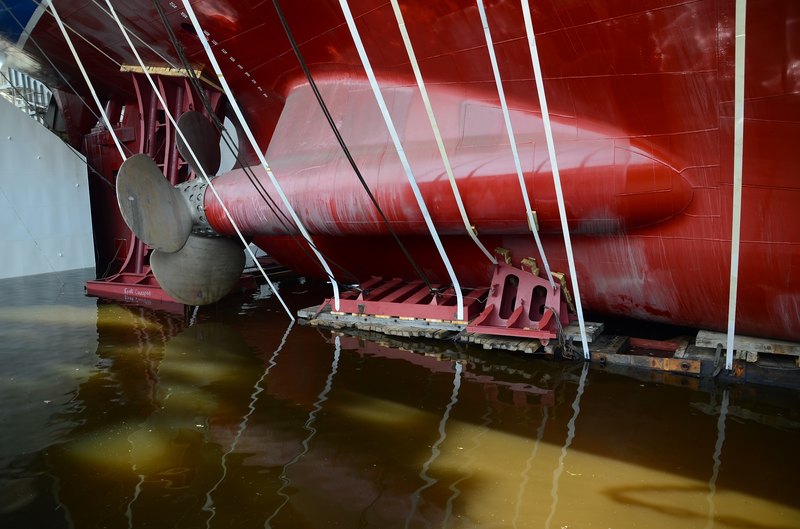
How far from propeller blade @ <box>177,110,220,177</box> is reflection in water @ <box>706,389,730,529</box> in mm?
6284

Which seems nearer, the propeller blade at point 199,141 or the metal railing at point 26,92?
the propeller blade at point 199,141

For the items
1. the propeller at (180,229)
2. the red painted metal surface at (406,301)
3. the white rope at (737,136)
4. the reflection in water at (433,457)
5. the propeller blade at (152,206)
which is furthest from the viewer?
the propeller at (180,229)

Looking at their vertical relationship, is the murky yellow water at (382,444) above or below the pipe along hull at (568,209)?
below

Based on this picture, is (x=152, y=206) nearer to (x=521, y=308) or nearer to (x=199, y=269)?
(x=199, y=269)

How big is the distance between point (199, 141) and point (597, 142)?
5.27 m

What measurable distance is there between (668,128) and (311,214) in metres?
3.17

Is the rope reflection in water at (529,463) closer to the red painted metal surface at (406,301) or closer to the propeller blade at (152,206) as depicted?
the red painted metal surface at (406,301)

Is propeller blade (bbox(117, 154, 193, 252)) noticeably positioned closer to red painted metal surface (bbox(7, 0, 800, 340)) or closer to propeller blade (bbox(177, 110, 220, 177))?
propeller blade (bbox(177, 110, 220, 177))

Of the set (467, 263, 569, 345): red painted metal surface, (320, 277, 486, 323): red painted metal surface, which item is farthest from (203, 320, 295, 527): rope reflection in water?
(467, 263, 569, 345): red painted metal surface

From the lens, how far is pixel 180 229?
705 centimetres

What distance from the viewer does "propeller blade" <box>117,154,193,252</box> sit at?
6.47 metres

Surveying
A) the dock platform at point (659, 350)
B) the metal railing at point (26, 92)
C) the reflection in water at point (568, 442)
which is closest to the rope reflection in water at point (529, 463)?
the reflection in water at point (568, 442)

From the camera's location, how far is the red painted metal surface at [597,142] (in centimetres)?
367

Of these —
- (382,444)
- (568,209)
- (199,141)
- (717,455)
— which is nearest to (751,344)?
(717,455)
